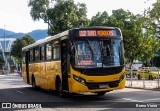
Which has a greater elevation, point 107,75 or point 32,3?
point 32,3

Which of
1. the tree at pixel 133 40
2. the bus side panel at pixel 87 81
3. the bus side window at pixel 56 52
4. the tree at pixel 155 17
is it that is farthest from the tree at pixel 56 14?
the bus side panel at pixel 87 81

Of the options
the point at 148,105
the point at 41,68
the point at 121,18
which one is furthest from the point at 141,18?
the point at 121,18

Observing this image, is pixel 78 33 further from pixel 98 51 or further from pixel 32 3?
pixel 32 3

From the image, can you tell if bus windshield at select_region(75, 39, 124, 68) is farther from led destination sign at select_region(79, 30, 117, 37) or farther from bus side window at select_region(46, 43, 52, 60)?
bus side window at select_region(46, 43, 52, 60)

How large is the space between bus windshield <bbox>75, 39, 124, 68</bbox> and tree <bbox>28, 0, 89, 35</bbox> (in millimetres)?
33096

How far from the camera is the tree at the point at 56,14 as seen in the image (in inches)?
Answer: 1972

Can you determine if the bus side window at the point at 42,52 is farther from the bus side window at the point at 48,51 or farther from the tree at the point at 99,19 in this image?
the tree at the point at 99,19

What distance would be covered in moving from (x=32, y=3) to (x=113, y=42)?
35719mm

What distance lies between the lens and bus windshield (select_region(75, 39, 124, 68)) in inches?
642

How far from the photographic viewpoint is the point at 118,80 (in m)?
16.7

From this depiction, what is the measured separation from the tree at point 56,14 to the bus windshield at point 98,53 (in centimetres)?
3310

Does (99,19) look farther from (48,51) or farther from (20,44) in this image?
(48,51)

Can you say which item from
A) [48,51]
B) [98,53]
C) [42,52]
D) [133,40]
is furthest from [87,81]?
[133,40]

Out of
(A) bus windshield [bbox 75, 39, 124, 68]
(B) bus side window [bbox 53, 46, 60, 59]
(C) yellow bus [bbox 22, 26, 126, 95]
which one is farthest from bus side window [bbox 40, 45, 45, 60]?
(A) bus windshield [bbox 75, 39, 124, 68]
